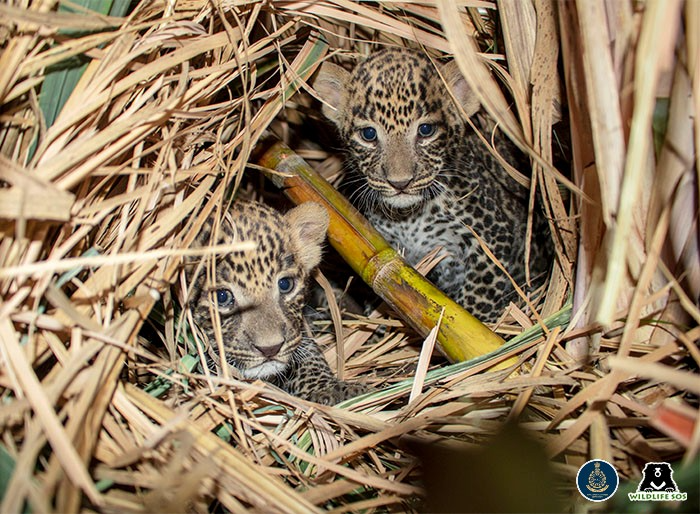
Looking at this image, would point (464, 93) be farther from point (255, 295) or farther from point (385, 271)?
point (255, 295)

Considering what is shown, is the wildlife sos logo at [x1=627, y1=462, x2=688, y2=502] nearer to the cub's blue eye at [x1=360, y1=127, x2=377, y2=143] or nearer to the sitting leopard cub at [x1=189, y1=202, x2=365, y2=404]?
the sitting leopard cub at [x1=189, y1=202, x2=365, y2=404]

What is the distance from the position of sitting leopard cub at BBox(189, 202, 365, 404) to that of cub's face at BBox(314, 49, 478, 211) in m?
0.78

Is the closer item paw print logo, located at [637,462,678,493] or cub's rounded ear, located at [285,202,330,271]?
paw print logo, located at [637,462,678,493]

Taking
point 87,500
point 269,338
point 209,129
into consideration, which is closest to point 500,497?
point 87,500

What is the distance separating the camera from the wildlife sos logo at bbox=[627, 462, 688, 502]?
6.80 ft

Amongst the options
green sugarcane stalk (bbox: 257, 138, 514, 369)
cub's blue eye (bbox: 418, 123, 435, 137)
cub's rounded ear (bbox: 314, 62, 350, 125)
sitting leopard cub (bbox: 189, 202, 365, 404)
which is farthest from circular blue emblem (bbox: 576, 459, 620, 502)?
cub's rounded ear (bbox: 314, 62, 350, 125)

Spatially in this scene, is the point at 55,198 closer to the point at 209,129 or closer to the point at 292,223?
the point at 209,129

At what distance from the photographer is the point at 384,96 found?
444 centimetres

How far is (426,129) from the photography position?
178 inches

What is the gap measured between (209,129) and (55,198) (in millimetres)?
1449

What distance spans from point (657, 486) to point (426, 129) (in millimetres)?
2886

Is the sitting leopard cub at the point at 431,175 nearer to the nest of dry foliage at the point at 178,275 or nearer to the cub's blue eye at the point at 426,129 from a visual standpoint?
the cub's blue eye at the point at 426,129

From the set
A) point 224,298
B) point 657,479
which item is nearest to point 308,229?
point 224,298

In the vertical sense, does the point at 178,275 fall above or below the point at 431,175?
below
